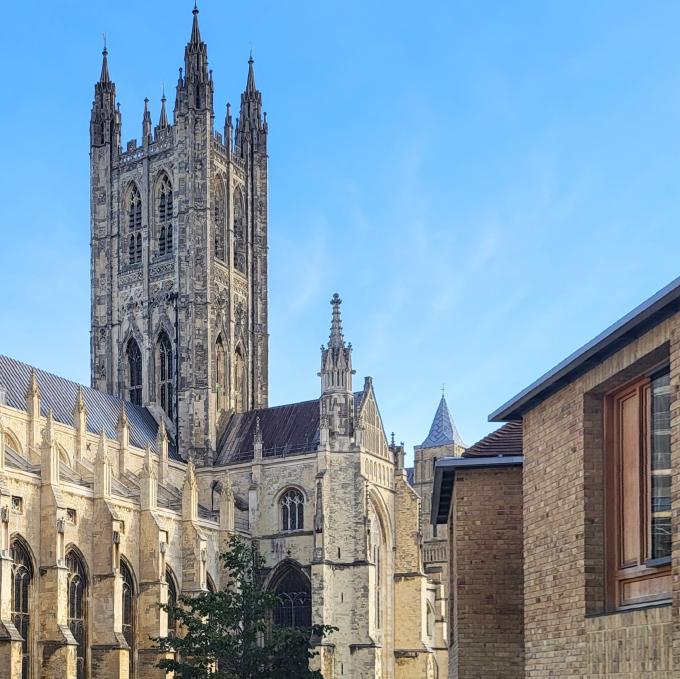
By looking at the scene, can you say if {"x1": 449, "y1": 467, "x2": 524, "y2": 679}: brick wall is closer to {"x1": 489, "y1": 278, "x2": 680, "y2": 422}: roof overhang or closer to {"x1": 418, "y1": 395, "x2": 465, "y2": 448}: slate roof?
{"x1": 489, "y1": 278, "x2": 680, "y2": 422}: roof overhang

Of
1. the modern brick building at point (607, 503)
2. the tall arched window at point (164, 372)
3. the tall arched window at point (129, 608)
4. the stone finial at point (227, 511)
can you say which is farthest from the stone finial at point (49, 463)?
the modern brick building at point (607, 503)

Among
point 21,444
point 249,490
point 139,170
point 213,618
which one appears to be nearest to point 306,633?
point 213,618

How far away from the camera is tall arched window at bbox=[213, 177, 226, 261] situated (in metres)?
66.6

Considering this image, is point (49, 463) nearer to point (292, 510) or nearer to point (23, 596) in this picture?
point (23, 596)

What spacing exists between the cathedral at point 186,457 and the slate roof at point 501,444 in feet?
85.1

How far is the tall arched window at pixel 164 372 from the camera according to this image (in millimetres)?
64062

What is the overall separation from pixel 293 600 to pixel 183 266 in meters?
18.2

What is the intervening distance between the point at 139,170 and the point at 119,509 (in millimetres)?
A: 24595

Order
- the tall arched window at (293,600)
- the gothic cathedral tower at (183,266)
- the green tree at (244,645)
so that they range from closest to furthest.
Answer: the green tree at (244,645) < the tall arched window at (293,600) < the gothic cathedral tower at (183,266)

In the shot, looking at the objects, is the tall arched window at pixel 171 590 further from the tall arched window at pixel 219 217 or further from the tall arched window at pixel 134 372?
the tall arched window at pixel 219 217

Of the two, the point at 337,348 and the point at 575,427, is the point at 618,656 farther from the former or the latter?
the point at 337,348

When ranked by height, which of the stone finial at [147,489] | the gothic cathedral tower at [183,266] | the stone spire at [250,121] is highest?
the stone spire at [250,121]

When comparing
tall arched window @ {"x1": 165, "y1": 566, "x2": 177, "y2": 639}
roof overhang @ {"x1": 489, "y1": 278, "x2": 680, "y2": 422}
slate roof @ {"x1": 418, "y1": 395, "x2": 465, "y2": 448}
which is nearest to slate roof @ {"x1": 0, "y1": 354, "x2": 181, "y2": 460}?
tall arched window @ {"x1": 165, "y1": 566, "x2": 177, "y2": 639}

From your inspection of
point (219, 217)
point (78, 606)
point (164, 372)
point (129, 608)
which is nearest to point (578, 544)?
point (78, 606)
